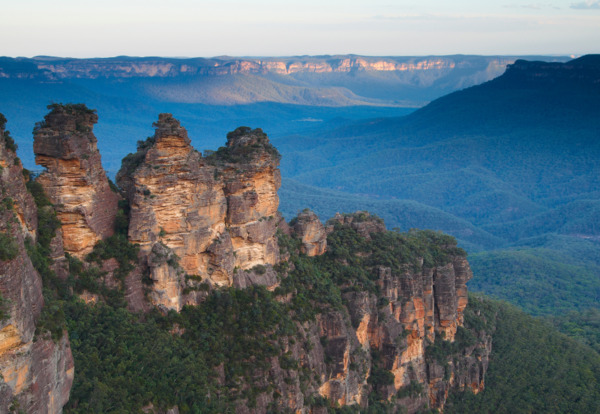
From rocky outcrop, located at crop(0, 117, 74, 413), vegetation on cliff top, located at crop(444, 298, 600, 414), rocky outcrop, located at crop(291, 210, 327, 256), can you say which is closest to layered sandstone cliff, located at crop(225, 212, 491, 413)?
rocky outcrop, located at crop(291, 210, 327, 256)

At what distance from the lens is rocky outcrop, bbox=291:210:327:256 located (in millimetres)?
46844

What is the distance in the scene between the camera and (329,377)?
4138cm

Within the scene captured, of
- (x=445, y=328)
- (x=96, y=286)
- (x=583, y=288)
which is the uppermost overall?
(x=96, y=286)

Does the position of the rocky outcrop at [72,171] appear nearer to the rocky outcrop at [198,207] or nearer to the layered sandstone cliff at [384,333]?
the rocky outcrop at [198,207]

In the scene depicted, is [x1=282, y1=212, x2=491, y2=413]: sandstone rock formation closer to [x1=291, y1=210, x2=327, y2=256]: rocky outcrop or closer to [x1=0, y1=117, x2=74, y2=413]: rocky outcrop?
[x1=291, y1=210, x2=327, y2=256]: rocky outcrop

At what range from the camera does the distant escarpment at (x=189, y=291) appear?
26547 millimetres

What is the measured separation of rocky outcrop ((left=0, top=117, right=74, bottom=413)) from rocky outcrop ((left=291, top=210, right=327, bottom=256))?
77.3 feet

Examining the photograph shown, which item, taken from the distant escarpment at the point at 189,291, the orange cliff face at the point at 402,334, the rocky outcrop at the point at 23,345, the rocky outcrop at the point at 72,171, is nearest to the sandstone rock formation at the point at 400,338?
the orange cliff face at the point at 402,334

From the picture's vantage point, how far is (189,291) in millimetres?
35844

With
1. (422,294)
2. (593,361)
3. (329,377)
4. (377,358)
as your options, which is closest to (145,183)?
(329,377)

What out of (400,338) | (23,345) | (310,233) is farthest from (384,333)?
(23,345)

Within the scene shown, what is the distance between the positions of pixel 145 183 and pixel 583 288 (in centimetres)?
9081

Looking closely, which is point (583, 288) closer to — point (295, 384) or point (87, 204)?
point (295, 384)

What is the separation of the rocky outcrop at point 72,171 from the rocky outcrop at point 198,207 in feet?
7.65
